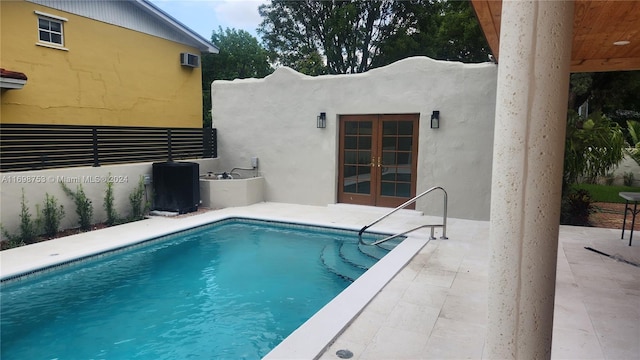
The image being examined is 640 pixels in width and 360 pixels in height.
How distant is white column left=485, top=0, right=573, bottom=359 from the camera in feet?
5.72

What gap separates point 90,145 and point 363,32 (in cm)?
1718

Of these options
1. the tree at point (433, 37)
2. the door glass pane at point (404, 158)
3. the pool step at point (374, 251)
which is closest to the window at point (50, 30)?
the door glass pane at point (404, 158)

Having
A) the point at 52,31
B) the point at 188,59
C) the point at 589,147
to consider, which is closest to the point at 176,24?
the point at 188,59

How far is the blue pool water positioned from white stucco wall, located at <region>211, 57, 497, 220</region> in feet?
9.67

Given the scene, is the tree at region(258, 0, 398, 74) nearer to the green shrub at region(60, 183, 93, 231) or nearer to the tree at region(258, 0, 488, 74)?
the tree at region(258, 0, 488, 74)

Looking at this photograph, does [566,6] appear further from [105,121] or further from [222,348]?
[105,121]

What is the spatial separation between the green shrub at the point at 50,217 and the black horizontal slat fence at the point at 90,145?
0.71 metres

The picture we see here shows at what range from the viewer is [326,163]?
34.8 ft

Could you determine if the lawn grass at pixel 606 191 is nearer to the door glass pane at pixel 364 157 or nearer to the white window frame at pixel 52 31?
the door glass pane at pixel 364 157

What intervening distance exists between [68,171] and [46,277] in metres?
3.05

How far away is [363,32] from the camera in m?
22.7

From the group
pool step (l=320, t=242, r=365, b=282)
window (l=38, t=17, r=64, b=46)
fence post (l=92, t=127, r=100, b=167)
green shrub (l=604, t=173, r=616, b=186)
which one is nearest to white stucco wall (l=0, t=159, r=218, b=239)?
fence post (l=92, t=127, r=100, b=167)

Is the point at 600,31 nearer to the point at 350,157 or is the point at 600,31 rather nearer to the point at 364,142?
the point at 364,142

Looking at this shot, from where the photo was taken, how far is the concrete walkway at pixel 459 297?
3422mm
